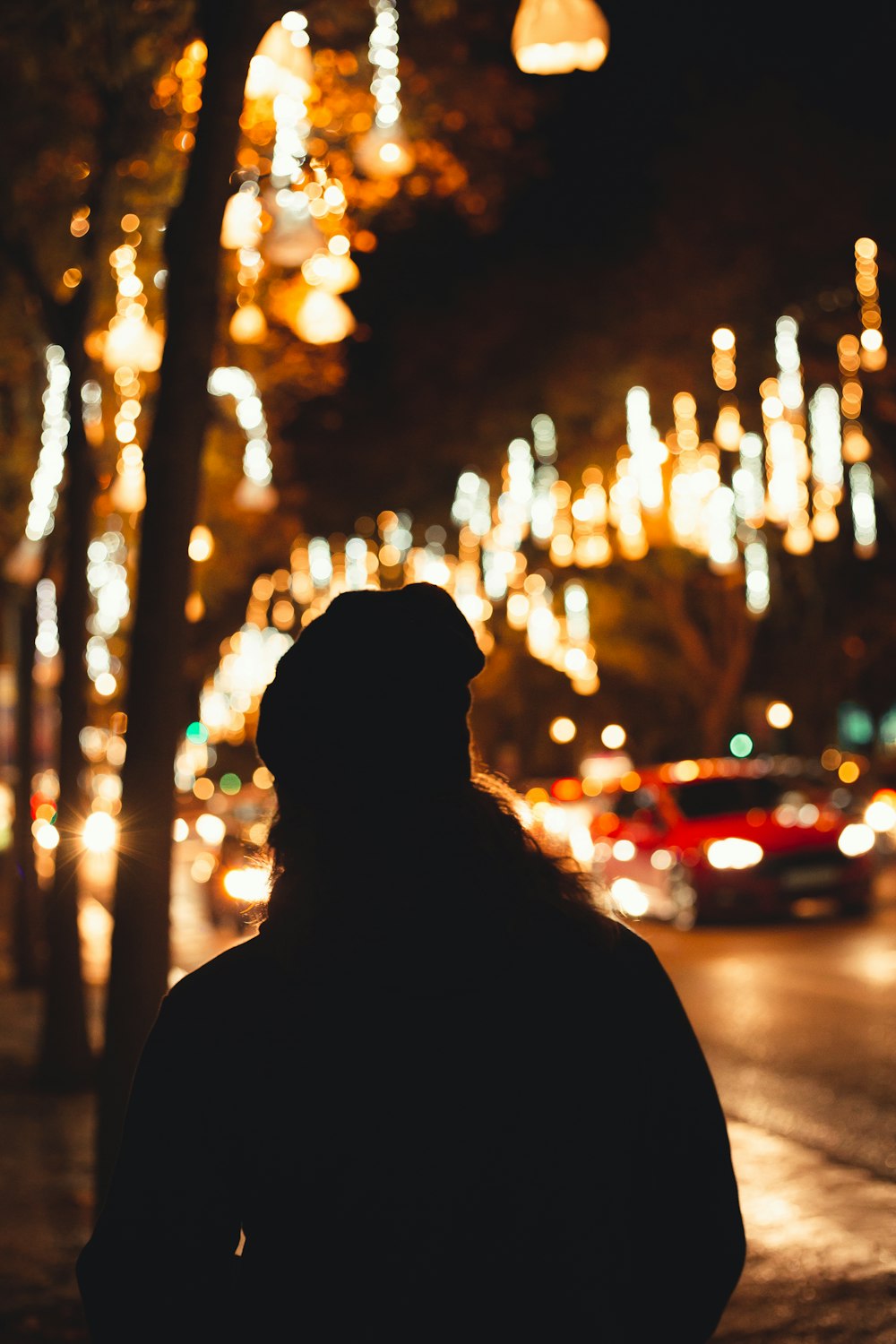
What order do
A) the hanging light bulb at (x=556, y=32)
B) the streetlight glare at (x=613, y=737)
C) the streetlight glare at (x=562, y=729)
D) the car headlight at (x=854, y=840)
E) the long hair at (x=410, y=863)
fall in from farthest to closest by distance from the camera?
the streetlight glare at (x=562, y=729), the streetlight glare at (x=613, y=737), the car headlight at (x=854, y=840), the hanging light bulb at (x=556, y=32), the long hair at (x=410, y=863)

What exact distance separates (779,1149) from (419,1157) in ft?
20.7

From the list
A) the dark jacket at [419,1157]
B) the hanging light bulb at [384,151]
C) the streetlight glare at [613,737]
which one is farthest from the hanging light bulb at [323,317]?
the streetlight glare at [613,737]

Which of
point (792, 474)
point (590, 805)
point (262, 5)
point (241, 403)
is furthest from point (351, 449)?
point (262, 5)

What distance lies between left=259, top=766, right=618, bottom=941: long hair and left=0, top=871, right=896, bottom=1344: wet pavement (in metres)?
0.48

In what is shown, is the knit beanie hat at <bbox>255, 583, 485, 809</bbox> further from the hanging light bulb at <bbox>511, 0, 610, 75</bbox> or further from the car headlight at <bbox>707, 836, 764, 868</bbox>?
the car headlight at <bbox>707, 836, 764, 868</bbox>

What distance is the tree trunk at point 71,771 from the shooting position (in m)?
10.2

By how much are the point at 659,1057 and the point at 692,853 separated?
15870 millimetres

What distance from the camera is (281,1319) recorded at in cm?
181

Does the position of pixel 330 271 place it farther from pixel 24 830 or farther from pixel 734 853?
pixel 734 853

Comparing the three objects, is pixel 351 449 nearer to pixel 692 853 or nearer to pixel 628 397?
pixel 628 397

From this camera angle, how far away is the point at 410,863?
1.92m

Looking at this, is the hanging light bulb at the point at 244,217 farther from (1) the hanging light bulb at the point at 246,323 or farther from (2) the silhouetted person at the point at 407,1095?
(2) the silhouetted person at the point at 407,1095

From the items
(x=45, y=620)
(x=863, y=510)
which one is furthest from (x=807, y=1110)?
(x=863, y=510)

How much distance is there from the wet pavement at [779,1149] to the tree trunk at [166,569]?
80 centimetres
